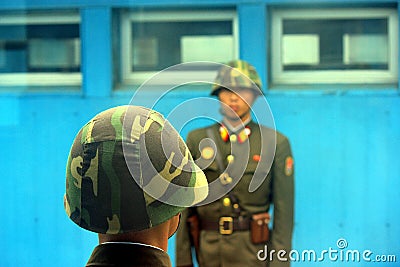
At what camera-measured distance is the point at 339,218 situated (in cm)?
294

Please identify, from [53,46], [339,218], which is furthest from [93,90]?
[339,218]

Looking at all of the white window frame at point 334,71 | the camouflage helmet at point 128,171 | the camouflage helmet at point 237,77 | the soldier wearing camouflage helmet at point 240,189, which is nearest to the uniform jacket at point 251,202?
the soldier wearing camouflage helmet at point 240,189

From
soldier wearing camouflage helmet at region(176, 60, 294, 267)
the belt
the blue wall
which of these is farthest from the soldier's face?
the belt

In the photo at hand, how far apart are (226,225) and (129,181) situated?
201cm

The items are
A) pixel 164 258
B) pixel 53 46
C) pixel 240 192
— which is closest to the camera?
pixel 164 258

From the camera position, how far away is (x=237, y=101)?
287 centimetres

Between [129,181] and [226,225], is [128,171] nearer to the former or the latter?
[129,181]

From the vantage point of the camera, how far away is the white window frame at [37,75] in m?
3.10

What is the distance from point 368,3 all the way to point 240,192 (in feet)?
2.69

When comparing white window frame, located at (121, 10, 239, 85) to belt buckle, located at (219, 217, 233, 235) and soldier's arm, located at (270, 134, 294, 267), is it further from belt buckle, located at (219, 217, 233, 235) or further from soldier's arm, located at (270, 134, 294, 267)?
belt buckle, located at (219, 217, 233, 235)

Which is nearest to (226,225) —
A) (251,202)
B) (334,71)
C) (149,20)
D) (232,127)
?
(251,202)

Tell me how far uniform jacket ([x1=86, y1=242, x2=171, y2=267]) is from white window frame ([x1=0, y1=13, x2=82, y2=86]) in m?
2.20

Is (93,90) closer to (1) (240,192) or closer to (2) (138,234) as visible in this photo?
(1) (240,192)

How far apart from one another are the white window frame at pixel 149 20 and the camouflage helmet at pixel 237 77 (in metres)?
0.08
